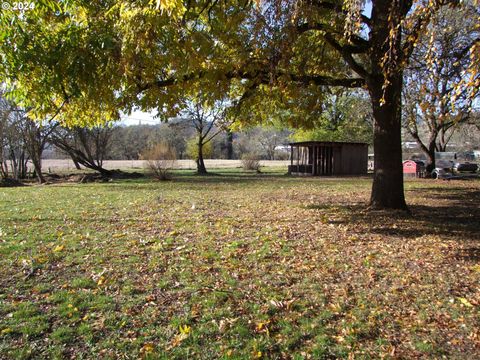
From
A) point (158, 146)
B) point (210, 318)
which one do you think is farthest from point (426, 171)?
point (210, 318)

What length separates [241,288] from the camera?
4.32m

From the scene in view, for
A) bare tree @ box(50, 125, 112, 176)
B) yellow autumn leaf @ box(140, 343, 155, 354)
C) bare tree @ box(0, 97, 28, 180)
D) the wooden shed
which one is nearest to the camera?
yellow autumn leaf @ box(140, 343, 155, 354)

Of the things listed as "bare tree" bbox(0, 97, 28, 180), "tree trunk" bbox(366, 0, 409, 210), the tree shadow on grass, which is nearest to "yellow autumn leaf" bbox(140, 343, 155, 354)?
the tree shadow on grass

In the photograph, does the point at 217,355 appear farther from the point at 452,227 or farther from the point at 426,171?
the point at 426,171

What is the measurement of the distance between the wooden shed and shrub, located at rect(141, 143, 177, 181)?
11.2 m

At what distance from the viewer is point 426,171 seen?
25141 millimetres

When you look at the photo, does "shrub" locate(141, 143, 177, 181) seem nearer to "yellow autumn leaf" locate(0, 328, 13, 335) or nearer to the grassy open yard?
the grassy open yard

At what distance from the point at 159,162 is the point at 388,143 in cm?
1545

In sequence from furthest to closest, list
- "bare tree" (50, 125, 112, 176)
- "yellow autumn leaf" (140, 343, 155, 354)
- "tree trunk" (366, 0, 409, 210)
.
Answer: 1. "bare tree" (50, 125, 112, 176)
2. "tree trunk" (366, 0, 409, 210)
3. "yellow autumn leaf" (140, 343, 155, 354)

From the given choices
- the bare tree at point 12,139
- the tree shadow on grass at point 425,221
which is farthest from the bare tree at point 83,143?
the tree shadow on grass at point 425,221

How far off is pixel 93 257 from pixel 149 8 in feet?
11.8

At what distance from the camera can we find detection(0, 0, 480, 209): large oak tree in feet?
17.0

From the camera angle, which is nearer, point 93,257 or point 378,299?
point 378,299

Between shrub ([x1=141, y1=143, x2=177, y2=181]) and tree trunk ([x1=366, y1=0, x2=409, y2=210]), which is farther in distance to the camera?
shrub ([x1=141, y1=143, x2=177, y2=181])
